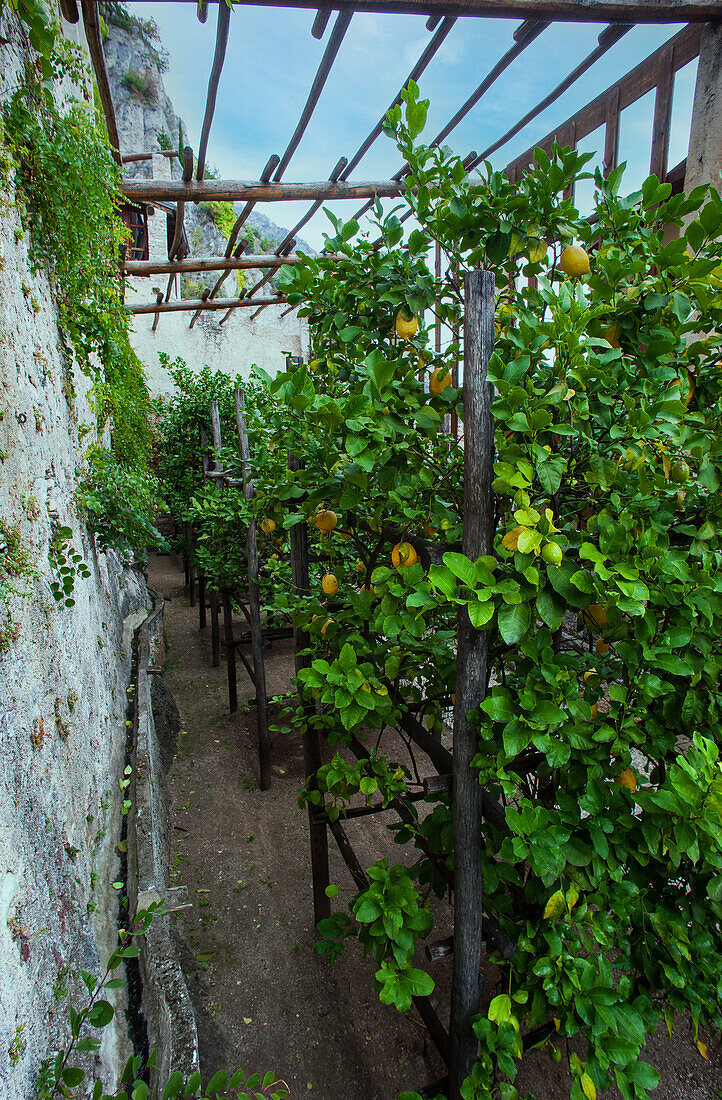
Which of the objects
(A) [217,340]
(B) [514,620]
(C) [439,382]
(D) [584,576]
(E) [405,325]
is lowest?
(B) [514,620]

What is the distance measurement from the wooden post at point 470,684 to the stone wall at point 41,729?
43.1 inches

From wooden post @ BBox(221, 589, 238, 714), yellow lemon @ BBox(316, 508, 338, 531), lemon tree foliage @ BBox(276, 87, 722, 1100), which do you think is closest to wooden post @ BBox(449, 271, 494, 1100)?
lemon tree foliage @ BBox(276, 87, 722, 1100)

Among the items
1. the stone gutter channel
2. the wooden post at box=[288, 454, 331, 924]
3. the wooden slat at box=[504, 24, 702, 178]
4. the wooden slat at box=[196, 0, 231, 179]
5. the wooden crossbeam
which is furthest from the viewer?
the wooden crossbeam

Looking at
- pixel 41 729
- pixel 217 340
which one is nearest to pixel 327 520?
pixel 41 729

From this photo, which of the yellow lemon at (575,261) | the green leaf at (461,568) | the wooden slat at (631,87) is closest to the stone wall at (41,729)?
the green leaf at (461,568)

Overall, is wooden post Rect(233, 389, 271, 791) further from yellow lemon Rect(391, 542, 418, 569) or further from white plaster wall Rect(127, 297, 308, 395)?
white plaster wall Rect(127, 297, 308, 395)

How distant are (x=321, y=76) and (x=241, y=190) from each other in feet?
6.25

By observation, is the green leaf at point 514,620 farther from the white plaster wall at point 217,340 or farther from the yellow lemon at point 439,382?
the white plaster wall at point 217,340

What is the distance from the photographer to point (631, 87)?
3953mm

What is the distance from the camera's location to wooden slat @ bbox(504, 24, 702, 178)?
349 cm

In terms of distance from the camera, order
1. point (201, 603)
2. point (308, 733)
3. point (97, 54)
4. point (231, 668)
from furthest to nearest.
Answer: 1. point (201, 603)
2. point (231, 668)
3. point (97, 54)
4. point (308, 733)

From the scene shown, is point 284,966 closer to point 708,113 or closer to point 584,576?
point 584,576

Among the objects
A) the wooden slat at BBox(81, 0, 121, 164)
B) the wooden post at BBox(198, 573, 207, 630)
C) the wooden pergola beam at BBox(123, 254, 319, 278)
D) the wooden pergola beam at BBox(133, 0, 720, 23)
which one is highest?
the wooden slat at BBox(81, 0, 121, 164)

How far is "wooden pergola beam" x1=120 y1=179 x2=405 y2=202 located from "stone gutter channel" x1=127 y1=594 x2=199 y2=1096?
167 inches
